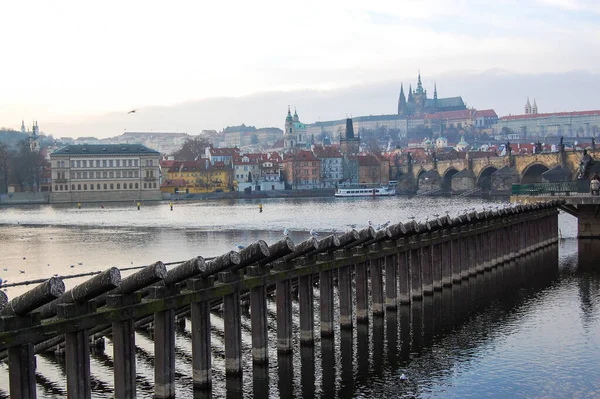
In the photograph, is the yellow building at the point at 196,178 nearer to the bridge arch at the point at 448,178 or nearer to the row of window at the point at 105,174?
the row of window at the point at 105,174

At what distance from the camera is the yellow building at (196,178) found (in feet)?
617

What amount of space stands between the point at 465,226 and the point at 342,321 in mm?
12773

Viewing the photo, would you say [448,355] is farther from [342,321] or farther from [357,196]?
[357,196]

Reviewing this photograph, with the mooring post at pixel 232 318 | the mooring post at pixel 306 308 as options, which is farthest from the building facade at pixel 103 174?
the mooring post at pixel 232 318

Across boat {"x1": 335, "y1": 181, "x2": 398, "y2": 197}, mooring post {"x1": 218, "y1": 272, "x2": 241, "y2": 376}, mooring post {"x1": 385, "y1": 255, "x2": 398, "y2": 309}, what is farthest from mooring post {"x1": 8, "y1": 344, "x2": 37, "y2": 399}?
boat {"x1": 335, "y1": 181, "x2": 398, "y2": 197}

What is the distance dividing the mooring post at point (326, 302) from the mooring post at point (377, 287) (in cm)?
346

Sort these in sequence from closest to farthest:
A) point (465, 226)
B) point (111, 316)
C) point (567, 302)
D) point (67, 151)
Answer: point (111, 316)
point (567, 302)
point (465, 226)
point (67, 151)

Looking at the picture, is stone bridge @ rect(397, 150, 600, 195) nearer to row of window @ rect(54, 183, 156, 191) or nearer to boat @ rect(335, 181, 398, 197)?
boat @ rect(335, 181, 398, 197)

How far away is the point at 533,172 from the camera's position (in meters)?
161

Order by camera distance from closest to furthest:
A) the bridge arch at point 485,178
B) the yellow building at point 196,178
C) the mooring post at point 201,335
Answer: the mooring post at point 201,335
the bridge arch at point 485,178
the yellow building at point 196,178

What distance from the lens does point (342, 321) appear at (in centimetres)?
2705

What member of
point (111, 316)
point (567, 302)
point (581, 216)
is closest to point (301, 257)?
point (111, 316)

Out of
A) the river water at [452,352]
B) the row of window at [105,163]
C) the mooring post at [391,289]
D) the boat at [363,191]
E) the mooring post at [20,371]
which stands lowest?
the boat at [363,191]

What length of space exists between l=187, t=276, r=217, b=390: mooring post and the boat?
156 metres
